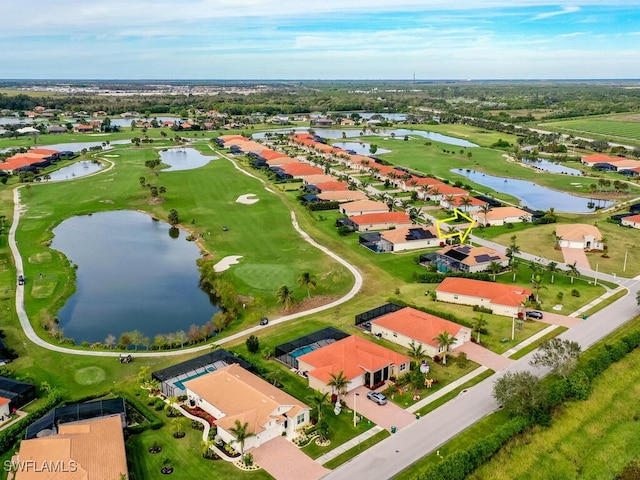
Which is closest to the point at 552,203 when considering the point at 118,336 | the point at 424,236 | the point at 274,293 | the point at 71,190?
the point at 424,236

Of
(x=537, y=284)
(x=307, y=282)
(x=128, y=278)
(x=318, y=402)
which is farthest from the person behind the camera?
(x=128, y=278)

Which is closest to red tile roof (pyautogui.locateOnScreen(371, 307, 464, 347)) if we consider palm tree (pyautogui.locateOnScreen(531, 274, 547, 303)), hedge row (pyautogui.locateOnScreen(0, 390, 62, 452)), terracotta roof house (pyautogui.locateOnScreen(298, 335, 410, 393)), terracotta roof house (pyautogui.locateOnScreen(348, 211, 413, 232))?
terracotta roof house (pyautogui.locateOnScreen(298, 335, 410, 393))

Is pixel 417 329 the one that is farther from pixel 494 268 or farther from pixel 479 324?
pixel 494 268

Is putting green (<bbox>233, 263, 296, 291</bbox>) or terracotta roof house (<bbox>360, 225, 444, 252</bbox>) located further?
terracotta roof house (<bbox>360, 225, 444, 252</bbox>)

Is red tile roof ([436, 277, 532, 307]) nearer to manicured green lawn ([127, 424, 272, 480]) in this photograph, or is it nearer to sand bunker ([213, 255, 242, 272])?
sand bunker ([213, 255, 242, 272])

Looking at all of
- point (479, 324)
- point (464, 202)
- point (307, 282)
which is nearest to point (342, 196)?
point (464, 202)

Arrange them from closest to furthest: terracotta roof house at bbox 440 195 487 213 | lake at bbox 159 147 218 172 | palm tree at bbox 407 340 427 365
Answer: palm tree at bbox 407 340 427 365 → terracotta roof house at bbox 440 195 487 213 → lake at bbox 159 147 218 172
